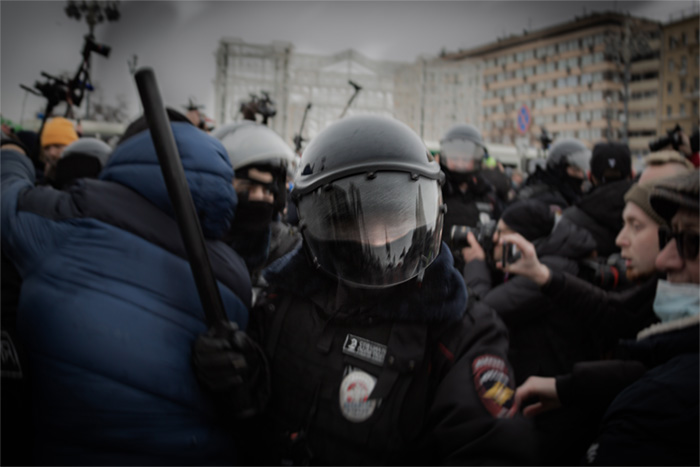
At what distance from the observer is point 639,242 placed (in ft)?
6.37

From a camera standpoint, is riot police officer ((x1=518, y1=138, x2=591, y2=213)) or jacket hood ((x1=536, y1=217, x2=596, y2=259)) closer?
jacket hood ((x1=536, y1=217, x2=596, y2=259))

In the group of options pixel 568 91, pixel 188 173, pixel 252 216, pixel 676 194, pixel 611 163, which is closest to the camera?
pixel 188 173

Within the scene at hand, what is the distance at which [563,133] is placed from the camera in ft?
223

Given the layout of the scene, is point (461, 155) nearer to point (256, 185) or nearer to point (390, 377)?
point (256, 185)

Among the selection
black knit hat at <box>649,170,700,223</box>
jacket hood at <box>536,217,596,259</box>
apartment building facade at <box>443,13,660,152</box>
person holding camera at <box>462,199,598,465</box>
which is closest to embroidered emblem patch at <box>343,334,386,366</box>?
black knit hat at <box>649,170,700,223</box>

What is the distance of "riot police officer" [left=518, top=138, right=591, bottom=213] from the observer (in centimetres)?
377

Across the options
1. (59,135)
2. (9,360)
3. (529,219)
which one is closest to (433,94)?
(9,360)

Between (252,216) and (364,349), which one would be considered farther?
(252,216)

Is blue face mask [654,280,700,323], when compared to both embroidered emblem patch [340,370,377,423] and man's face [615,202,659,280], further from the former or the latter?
embroidered emblem patch [340,370,377,423]

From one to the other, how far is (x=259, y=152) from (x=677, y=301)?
1863mm

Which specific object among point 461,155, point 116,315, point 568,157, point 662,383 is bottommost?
point 662,383

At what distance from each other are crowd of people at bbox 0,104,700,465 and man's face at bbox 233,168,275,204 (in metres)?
0.60

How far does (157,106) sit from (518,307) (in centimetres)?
213

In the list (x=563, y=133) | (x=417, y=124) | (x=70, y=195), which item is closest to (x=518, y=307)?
(x=417, y=124)
